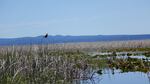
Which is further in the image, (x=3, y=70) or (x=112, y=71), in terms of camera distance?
(x=112, y=71)

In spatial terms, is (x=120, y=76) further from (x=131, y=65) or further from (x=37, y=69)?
(x=37, y=69)

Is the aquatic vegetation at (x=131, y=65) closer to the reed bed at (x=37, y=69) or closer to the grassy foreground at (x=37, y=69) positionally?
the grassy foreground at (x=37, y=69)

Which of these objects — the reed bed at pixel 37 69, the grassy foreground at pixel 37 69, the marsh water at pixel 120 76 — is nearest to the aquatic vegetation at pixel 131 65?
the marsh water at pixel 120 76

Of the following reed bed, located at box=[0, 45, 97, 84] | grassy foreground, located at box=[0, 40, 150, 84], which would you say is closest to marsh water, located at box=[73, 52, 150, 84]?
grassy foreground, located at box=[0, 40, 150, 84]

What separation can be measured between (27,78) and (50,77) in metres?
0.96

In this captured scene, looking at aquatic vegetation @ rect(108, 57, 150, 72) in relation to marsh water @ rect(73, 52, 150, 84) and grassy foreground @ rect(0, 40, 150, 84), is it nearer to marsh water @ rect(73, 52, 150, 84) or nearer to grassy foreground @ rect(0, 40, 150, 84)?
marsh water @ rect(73, 52, 150, 84)

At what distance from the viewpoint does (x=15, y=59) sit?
632 inches

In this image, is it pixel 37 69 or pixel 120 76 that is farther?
pixel 120 76

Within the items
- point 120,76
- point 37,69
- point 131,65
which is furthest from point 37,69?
point 131,65

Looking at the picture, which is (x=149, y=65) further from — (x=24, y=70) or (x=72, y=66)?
(x=24, y=70)

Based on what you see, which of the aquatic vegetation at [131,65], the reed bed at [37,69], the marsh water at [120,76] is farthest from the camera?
the aquatic vegetation at [131,65]

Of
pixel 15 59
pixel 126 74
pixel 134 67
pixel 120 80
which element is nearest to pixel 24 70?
pixel 15 59

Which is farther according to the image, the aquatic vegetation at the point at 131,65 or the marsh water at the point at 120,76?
the aquatic vegetation at the point at 131,65

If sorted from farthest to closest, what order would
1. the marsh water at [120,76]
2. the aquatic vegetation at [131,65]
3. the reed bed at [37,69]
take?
1. the aquatic vegetation at [131,65]
2. the marsh water at [120,76]
3. the reed bed at [37,69]
